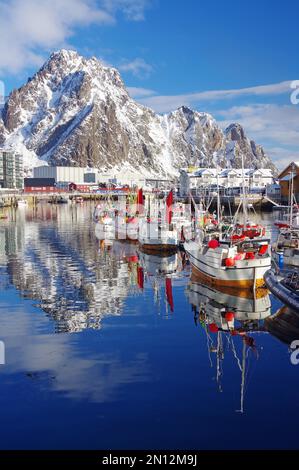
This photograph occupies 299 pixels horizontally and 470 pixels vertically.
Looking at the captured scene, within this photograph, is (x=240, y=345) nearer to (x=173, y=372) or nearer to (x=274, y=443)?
(x=173, y=372)

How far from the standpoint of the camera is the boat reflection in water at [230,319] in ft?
64.5

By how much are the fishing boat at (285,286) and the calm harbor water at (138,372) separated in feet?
3.40

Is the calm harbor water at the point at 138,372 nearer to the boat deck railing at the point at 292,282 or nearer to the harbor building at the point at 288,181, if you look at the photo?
the boat deck railing at the point at 292,282

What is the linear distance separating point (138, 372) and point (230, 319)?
26.1 ft

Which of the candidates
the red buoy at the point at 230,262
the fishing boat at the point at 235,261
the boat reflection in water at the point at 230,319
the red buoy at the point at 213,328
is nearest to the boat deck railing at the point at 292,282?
the boat reflection in water at the point at 230,319

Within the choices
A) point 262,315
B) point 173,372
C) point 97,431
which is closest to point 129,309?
point 262,315

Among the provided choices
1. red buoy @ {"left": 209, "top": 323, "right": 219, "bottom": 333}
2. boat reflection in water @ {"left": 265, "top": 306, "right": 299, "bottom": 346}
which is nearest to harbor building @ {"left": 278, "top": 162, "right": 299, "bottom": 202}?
boat reflection in water @ {"left": 265, "top": 306, "right": 299, "bottom": 346}

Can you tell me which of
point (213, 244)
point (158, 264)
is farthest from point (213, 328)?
point (158, 264)

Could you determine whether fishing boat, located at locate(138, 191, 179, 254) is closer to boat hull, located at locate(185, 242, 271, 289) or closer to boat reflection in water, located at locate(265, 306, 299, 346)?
boat hull, located at locate(185, 242, 271, 289)

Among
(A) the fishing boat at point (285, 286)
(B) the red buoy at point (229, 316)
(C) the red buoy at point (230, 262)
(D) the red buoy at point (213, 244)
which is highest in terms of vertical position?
(D) the red buoy at point (213, 244)

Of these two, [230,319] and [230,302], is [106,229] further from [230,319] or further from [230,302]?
[230,319]

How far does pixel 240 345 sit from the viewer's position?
21.0 meters

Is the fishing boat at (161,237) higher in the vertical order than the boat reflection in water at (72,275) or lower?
higher

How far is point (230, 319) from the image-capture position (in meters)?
24.8
